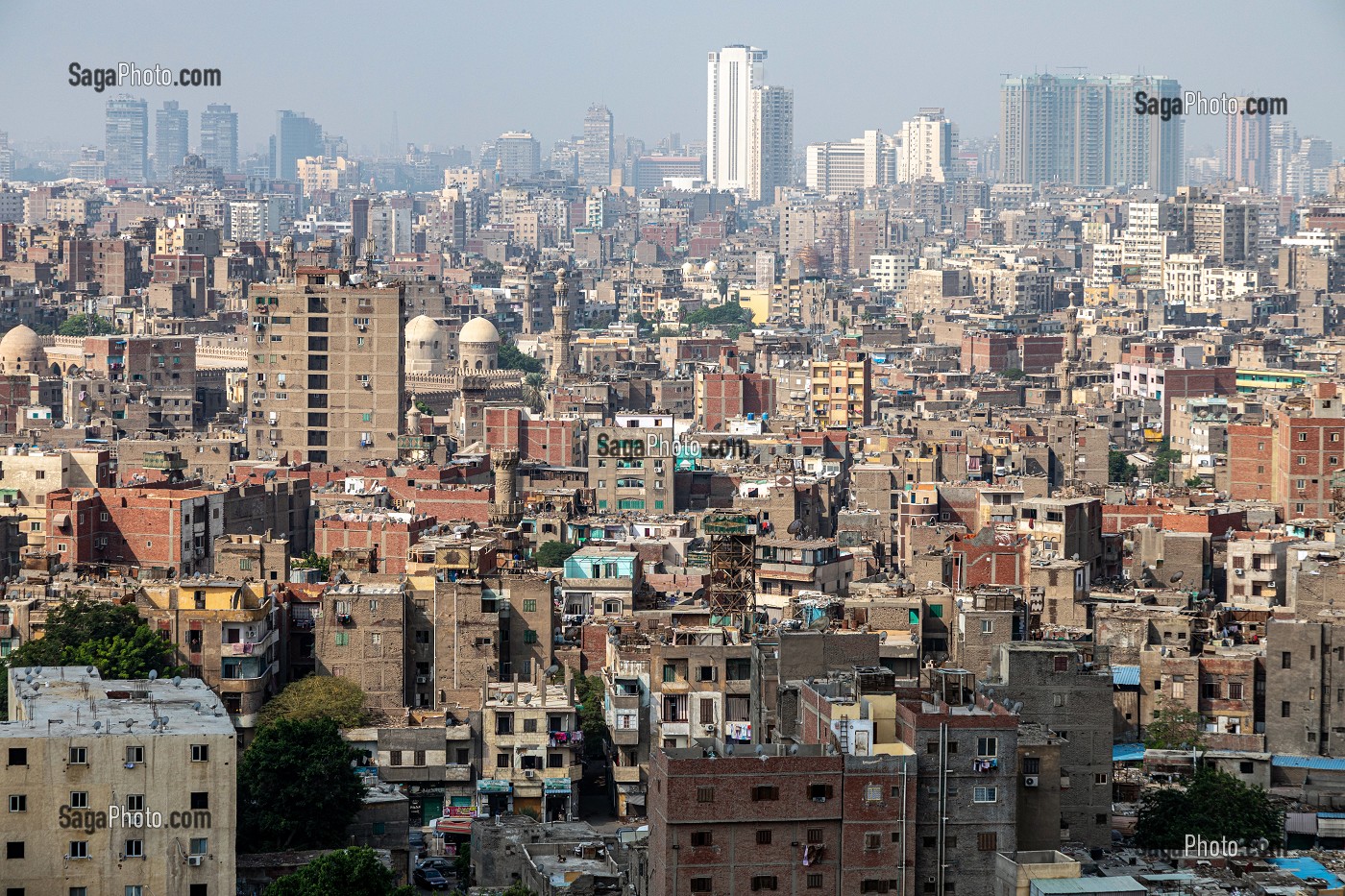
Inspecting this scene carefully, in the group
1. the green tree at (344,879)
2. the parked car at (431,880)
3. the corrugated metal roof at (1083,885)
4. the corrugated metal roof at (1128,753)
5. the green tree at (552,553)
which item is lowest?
the parked car at (431,880)

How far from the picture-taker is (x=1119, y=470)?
216 ft

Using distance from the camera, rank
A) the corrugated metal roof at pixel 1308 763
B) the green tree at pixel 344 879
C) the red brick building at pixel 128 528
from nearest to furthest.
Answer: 1. the green tree at pixel 344 879
2. the corrugated metal roof at pixel 1308 763
3. the red brick building at pixel 128 528

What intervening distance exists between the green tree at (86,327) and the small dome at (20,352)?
488 inches

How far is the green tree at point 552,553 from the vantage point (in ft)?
150

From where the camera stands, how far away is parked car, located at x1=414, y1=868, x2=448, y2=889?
1155 inches

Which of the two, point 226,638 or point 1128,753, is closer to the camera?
point 1128,753

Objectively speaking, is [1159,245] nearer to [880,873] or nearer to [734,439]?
[734,439]

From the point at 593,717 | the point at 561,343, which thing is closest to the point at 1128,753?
the point at 593,717

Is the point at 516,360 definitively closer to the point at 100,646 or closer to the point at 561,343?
the point at 561,343

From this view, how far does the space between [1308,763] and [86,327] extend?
243ft

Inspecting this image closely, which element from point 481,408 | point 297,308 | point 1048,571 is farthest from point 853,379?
point 1048,571

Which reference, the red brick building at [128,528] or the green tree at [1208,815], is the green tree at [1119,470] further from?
the green tree at [1208,815]

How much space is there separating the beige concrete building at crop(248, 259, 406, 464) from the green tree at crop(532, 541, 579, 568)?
47.3 ft

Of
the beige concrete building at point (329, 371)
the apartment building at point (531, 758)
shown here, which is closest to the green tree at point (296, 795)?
the apartment building at point (531, 758)
